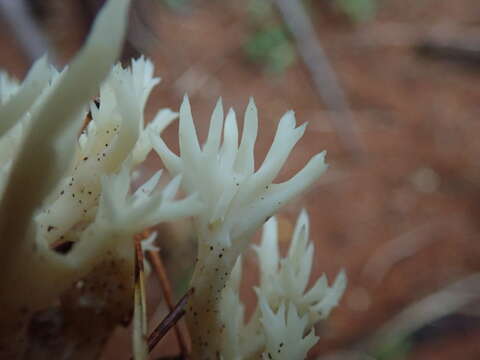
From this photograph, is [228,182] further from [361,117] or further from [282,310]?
[361,117]

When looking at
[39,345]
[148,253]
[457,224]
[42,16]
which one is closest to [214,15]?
[42,16]

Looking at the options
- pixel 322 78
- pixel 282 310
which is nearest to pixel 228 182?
pixel 282 310

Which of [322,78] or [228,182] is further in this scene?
[322,78]

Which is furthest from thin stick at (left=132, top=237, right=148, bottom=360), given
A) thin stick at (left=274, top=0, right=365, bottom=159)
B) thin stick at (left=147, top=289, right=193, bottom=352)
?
thin stick at (left=274, top=0, right=365, bottom=159)

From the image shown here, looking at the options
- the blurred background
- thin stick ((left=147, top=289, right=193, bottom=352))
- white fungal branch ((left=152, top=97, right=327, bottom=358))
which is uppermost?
the blurred background

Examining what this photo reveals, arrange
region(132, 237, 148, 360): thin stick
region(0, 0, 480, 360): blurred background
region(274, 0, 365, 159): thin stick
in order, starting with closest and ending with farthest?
region(132, 237, 148, 360): thin stick, region(0, 0, 480, 360): blurred background, region(274, 0, 365, 159): thin stick

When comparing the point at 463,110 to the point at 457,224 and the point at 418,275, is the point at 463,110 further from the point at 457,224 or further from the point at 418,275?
the point at 418,275

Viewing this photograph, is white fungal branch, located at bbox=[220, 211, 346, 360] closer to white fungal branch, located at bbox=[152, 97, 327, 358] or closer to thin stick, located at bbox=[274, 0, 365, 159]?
white fungal branch, located at bbox=[152, 97, 327, 358]
